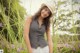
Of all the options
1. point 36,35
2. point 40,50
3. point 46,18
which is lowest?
point 40,50

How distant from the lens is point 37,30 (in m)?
2.83

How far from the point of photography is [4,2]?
9.48 ft

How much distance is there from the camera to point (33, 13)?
9.40 ft

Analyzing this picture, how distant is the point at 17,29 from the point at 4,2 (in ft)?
1.12

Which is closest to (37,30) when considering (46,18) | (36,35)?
(36,35)

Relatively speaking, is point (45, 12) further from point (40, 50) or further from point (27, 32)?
point (40, 50)

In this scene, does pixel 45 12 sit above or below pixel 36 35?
above

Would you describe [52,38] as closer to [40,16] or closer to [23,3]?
[40,16]

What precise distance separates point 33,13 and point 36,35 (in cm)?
25

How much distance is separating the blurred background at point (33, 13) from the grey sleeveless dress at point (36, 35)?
0.35 feet

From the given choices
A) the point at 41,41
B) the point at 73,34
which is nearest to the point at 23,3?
the point at 41,41

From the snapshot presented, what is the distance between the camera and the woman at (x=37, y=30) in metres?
2.82

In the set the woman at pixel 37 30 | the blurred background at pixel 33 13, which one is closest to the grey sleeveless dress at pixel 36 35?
the woman at pixel 37 30

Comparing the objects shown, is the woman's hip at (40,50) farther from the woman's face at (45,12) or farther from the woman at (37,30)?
the woman's face at (45,12)
